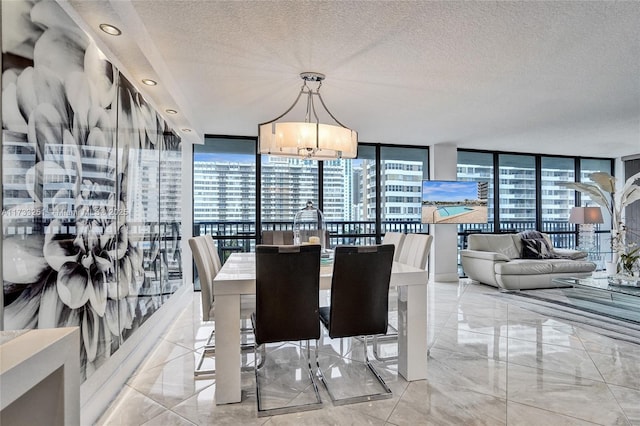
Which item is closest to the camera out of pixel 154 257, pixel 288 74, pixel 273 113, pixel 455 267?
pixel 288 74

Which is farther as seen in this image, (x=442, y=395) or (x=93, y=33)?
(x=442, y=395)

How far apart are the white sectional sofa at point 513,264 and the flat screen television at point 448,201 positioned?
0.48 meters

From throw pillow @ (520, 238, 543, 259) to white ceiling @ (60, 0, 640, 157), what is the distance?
7.34 ft

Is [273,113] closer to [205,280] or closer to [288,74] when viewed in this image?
[288,74]

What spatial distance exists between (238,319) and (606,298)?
169 inches

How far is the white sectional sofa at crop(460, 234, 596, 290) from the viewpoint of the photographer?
17.6 ft

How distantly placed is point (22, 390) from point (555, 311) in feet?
16.7

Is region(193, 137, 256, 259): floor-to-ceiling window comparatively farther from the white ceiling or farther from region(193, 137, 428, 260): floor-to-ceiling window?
the white ceiling

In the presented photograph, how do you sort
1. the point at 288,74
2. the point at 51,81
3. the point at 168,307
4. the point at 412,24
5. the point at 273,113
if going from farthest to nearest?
the point at 273,113 < the point at 168,307 < the point at 288,74 < the point at 412,24 < the point at 51,81

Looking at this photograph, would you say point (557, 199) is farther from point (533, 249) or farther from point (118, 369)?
point (118, 369)

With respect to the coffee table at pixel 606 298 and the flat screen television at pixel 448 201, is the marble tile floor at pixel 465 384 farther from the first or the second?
the flat screen television at pixel 448 201

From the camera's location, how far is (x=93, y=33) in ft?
6.81

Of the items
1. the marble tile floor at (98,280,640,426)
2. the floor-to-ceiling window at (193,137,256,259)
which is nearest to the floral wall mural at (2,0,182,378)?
the marble tile floor at (98,280,640,426)

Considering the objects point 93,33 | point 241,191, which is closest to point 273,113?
point 241,191
